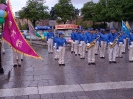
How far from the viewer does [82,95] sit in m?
6.82

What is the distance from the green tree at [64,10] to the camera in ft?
140

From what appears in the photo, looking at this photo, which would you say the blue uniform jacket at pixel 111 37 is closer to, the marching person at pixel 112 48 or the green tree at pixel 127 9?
the marching person at pixel 112 48

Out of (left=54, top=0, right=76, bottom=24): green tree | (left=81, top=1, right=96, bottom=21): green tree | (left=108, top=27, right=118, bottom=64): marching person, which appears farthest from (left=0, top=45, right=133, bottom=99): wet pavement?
(left=81, top=1, right=96, bottom=21): green tree

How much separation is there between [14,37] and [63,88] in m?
2.95

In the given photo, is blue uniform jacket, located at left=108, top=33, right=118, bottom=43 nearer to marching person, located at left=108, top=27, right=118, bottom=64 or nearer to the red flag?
marching person, located at left=108, top=27, right=118, bottom=64

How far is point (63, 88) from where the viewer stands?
7.55m

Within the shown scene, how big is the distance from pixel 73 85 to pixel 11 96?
2.19 metres

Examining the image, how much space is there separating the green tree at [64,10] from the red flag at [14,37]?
111 feet

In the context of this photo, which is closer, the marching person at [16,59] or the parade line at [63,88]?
the parade line at [63,88]

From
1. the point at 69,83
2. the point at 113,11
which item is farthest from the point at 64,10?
the point at 69,83

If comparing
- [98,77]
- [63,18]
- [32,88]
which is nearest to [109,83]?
[98,77]

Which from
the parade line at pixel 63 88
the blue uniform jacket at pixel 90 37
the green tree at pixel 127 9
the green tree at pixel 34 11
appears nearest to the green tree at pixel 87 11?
the green tree at pixel 34 11

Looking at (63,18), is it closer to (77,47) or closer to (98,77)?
(77,47)

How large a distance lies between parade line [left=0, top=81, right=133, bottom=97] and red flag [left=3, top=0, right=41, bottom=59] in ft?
5.63
